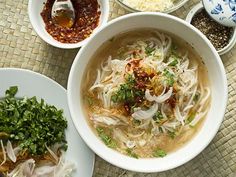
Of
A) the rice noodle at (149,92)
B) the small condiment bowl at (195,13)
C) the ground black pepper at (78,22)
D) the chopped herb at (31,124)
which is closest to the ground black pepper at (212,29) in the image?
the small condiment bowl at (195,13)

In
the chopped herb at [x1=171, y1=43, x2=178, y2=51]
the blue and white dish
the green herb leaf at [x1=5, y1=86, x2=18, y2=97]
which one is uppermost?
the blue and white dish

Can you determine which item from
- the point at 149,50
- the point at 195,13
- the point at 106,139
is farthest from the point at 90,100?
the point at 195,13

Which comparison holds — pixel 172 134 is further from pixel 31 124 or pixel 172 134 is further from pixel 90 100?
pixel 31 124

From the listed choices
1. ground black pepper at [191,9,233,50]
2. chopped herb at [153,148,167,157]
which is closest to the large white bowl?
chopped herb at [153,148,167,157]

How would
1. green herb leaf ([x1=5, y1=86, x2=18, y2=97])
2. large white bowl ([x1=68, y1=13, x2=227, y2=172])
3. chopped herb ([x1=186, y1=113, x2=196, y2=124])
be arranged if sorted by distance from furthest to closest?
green herb leaf ([x1=5, y1=86, x2=18, y2=97])
chopped herb ([x1=186, y1=113, x2=196, y2=124])
large white bowl ([x1=68, y1=13, x2=227, y2=172])

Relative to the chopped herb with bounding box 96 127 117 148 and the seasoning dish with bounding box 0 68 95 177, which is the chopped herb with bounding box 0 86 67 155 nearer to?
the seasoning dish with bounding box 0 68 95 177

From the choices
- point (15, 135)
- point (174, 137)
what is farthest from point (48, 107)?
point (174, 137)

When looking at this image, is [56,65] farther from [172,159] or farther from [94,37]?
[172,159]
